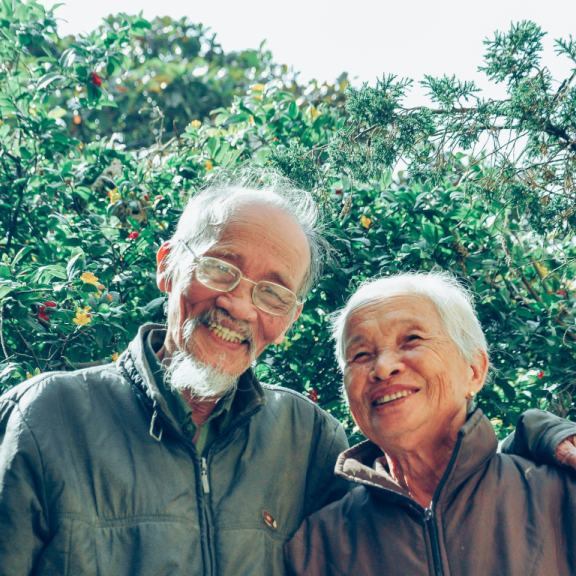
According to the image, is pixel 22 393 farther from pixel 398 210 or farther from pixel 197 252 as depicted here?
pixel 398 210

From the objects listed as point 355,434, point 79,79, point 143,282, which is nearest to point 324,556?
point 355,434

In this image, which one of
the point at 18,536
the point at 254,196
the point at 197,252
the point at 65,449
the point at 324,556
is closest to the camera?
the point at 18,536

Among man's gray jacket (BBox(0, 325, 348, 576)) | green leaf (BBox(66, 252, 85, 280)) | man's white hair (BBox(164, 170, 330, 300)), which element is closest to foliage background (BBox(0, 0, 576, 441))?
green leaf (BBox(66, 252, 85, 280))

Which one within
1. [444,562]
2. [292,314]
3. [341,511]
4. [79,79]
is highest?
[79,79]

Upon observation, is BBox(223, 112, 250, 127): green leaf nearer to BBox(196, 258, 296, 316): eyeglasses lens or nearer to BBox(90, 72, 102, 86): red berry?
BBox(90, 72, 102, 86): red berry

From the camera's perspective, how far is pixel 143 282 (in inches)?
112

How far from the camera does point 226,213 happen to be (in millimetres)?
2105

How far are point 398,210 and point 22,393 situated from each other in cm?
186

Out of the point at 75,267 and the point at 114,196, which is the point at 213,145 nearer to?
the point at 114,196

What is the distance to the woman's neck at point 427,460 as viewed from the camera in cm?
194

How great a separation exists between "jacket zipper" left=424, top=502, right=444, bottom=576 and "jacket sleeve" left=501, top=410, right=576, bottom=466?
0.38 m

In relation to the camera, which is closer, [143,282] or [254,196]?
[254,196]

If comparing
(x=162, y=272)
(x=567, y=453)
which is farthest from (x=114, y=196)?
(x=567, y=453)

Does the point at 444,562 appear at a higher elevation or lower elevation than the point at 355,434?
lower
